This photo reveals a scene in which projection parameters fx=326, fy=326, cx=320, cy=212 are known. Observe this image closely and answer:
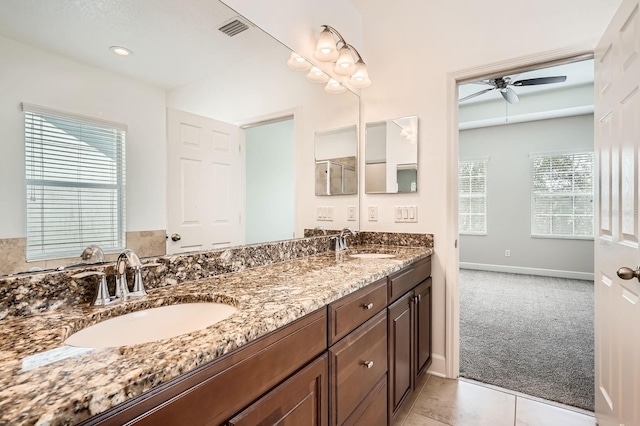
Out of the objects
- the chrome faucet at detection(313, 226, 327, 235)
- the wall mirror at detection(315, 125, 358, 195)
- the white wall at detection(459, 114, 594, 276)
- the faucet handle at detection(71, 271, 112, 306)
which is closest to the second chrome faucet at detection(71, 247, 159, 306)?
the faucet handle at detection(71, 271, 112, 306)

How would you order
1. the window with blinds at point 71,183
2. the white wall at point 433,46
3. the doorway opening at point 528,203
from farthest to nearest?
the doorway opening at point 528,203
the white wall at point 433,46
the window with blinds at point 71,183

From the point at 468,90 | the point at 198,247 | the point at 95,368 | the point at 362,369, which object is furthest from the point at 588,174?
the point at 95,368

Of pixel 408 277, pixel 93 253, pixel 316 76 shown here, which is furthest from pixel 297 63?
pixel 93 253

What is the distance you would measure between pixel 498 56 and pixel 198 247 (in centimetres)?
214

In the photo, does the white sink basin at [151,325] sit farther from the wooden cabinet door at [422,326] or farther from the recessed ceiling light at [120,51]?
the wooden cabinet door at [422,326]

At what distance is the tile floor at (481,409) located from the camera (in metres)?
1.77

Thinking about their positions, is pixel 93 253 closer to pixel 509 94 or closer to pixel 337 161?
pixel 337 161

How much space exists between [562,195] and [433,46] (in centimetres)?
458

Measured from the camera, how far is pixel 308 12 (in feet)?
6.88

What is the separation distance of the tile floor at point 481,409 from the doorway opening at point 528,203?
1.03 m

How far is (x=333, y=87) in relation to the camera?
2.35 m

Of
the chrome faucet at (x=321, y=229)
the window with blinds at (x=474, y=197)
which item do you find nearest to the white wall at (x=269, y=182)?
the chrome faucet at (x=321, y=229)

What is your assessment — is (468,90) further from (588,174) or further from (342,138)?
(342,138)

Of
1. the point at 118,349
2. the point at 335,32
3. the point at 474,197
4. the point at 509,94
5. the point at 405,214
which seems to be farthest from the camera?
the point at 474,197
